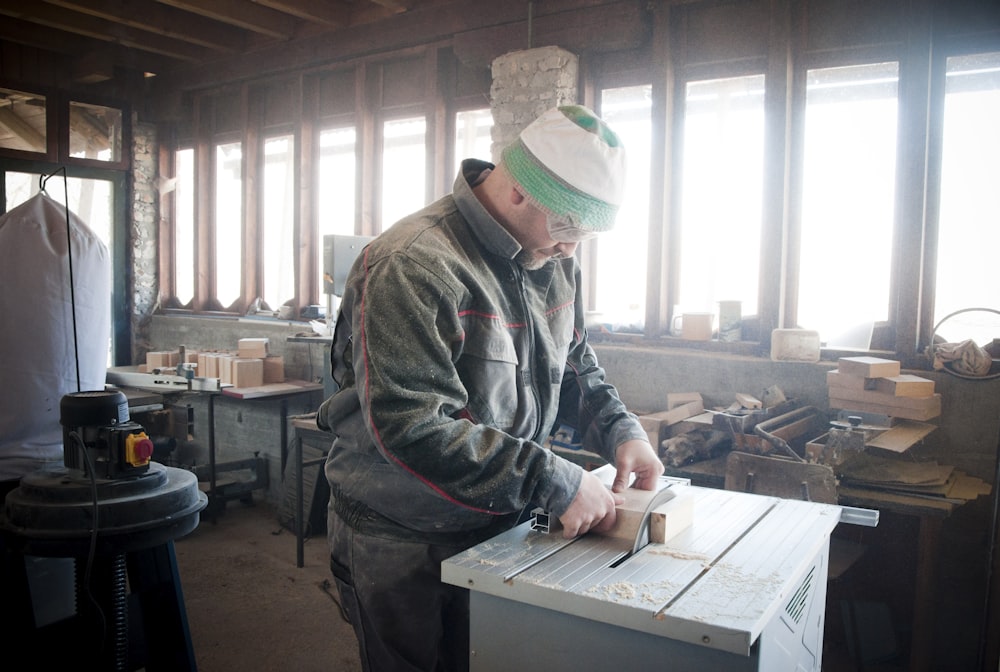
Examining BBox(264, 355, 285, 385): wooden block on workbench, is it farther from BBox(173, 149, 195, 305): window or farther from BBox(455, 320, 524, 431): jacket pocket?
BBox(455, 320, 524, 431): jacket pocket

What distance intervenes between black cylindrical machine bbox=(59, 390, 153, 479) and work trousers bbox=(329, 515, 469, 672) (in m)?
0.74

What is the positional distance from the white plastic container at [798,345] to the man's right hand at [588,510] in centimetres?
231

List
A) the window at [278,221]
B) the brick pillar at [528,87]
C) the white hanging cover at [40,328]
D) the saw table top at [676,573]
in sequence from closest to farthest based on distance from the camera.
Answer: the saw table top at [676,573] < the white hanging cover at [40,328] < the brick pillar at [528,87] < the window at [278,221]

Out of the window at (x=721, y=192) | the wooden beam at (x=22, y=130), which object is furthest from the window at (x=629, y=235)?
the wooden beam at (x=22, y=130)

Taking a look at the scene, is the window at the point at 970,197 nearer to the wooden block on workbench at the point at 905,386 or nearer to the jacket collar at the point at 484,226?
the wooden block on workbench at the point at 905,386

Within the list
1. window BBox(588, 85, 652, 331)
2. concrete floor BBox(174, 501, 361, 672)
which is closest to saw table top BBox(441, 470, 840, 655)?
concrete floor BBox(174, 501, 361, 672)

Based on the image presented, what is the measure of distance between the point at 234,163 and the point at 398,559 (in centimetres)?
581

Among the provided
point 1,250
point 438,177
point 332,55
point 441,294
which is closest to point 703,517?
point 441,294

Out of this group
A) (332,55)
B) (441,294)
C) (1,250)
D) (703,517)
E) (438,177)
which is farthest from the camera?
(332,55)

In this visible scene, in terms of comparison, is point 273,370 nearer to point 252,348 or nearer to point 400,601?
point 252,348

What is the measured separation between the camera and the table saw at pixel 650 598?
1139mm

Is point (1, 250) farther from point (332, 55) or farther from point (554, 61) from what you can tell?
point (332, 55)

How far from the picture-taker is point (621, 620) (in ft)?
3.84

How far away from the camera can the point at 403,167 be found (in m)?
5.41
